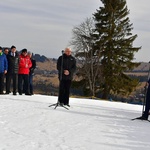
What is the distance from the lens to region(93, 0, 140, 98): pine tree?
3828 cm

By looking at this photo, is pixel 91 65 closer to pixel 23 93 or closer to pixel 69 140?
pixel 23 93

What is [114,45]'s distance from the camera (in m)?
39.3

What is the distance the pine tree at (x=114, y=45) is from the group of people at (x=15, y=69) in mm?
24977

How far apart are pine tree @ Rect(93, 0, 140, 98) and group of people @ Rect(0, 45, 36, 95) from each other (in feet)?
81.9

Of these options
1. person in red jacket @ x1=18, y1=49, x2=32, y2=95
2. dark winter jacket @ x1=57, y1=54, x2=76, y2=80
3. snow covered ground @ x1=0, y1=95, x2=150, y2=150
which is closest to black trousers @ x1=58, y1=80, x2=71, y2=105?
dark winter jacket @ x1=57, y1=54, x2=76, y2=80

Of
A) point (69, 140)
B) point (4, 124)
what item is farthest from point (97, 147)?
point (4, 124)

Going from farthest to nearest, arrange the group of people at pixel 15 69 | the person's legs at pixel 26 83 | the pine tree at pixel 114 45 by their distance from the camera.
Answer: the pine tree at pixel 114 45
the person's legs at pixel 26 83
the group of people at pixel 15 69

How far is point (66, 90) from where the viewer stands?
1034cm

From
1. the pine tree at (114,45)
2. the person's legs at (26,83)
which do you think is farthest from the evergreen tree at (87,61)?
the person's legs at (26,83)

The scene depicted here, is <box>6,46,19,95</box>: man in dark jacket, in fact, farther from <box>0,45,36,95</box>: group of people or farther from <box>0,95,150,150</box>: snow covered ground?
<box>0,95,150,150</box>: snow covered ground

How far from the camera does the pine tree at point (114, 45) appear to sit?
38.3m

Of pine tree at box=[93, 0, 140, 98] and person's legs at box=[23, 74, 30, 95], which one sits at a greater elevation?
pine tree at box=[93, 0, 140, 98]

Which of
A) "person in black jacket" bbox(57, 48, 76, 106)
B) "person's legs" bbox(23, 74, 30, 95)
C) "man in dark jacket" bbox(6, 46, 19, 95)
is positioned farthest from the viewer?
"person's legs" bbox(23, 74, 30, 95)

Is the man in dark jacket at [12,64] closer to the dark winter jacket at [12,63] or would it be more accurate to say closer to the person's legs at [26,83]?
the dark winter jacket at [12,63]
